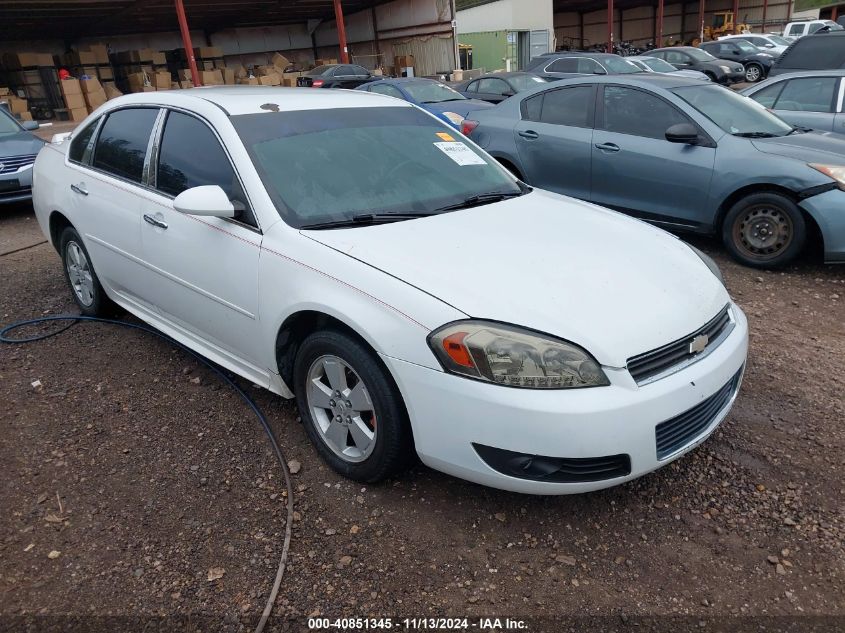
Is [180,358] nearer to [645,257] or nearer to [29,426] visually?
[29,426]

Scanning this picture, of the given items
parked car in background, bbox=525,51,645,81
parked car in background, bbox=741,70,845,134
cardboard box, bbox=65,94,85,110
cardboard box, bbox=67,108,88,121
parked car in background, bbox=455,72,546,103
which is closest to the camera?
parked car in background, bbox=741,70,845,134

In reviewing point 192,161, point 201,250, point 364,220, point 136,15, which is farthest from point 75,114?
point 364,220

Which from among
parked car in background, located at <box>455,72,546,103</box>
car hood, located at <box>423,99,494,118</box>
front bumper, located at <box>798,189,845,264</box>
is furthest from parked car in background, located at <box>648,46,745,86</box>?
front bumper, located at <box>798,189,845,264</box>

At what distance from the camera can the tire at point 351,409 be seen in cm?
252

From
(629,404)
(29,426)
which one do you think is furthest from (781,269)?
(29,426)

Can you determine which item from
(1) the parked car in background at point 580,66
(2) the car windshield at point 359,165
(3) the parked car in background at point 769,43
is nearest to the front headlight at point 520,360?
(2) the car windshield at point 359,165

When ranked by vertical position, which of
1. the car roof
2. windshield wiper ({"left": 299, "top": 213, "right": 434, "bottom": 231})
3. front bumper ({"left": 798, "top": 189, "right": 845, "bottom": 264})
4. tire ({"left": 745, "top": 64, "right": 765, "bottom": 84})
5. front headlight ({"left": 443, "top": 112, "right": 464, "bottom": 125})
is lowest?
tire ({"left": 745, "top": 64, "right": 765, "bottom": 84})

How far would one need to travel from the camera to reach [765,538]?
2484 millimetres

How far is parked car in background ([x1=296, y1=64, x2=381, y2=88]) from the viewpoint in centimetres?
1705

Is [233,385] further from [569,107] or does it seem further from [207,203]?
[569,107]

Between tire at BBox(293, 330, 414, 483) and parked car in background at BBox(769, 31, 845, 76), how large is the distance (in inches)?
351

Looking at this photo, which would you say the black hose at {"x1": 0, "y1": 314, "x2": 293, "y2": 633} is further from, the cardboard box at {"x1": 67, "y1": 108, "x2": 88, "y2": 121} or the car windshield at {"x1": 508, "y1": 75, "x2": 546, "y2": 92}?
the cardboard box at {"x1": 67, "y1": 108, "x2": 88, "y2": 121}

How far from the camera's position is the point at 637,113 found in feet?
19.3

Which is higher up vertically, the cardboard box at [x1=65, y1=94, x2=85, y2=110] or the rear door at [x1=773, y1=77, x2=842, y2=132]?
the cardboard box at [x1=65, y1=94, x2=85, y2=110]
